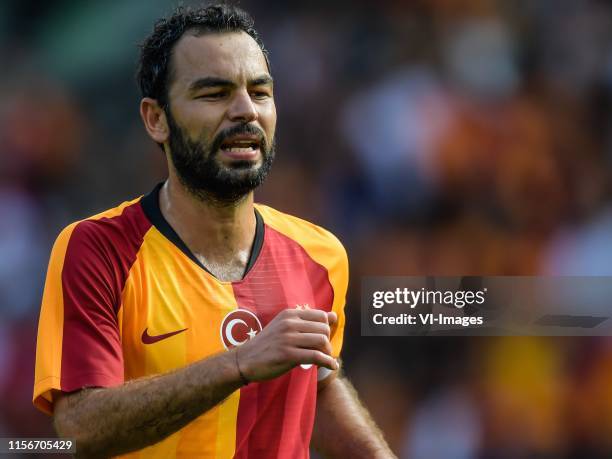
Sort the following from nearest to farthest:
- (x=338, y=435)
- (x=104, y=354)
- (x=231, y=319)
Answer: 1. (x=104, y=354)
2. (x=231, y=319)
3. (x=338, y=435)

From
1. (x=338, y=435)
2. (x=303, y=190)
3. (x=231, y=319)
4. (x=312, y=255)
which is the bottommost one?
(x=338, y=435)

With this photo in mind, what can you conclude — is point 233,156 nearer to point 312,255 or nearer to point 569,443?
point 312,255

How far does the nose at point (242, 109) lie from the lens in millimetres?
2783

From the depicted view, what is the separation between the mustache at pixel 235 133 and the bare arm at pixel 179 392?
2.23 feet

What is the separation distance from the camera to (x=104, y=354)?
102 inches

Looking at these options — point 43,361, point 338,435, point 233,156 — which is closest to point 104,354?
point 43,361

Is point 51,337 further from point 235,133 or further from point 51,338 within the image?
point 235,133

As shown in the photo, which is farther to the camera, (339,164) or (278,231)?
(339,164)

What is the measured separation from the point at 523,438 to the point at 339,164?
1.82 metres

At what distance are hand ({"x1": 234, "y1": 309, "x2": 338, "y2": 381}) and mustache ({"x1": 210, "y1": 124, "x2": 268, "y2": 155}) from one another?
0.70 metres

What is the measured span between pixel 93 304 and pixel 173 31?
894 millimetres

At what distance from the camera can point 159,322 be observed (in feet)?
8.90

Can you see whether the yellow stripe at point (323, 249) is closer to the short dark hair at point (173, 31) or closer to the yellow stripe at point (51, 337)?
the short dark hair at point (173, 31)

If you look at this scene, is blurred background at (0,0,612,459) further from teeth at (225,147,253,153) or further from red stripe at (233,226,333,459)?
teeth at (225,147,253,153)
